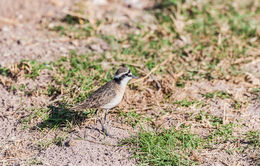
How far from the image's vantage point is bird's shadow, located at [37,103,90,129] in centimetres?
702

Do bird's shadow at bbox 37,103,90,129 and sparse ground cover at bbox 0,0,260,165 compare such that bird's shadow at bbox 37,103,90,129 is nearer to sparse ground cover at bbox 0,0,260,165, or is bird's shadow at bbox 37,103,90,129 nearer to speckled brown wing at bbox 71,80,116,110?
sparse ground cover at bbox 0,0,260,165

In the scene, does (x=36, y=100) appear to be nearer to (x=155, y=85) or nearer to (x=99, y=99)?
(x=99, y=99)

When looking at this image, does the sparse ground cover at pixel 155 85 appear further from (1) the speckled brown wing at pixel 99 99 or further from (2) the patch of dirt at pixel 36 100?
(1) the speckled brown wing at pixel 99 99

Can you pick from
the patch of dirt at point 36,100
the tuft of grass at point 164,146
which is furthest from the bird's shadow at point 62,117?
the tuft of grass at point 164,146

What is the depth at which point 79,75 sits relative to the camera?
827cm

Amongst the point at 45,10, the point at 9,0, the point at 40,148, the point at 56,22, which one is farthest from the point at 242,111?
the point at 9,0

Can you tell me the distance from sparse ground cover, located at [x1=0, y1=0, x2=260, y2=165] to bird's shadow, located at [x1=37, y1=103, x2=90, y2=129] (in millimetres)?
19

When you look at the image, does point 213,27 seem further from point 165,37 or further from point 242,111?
point 242,111

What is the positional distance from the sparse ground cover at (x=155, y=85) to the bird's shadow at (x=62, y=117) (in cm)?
Answer: 2

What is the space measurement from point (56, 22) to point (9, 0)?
6.06ft

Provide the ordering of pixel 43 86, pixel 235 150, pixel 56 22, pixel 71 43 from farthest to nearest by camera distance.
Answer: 1. pixel 56 22
2. pixel 71 43
3. pixel 43 86
4. pixel 235 150

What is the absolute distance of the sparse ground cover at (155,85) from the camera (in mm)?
6418

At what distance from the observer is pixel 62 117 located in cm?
721

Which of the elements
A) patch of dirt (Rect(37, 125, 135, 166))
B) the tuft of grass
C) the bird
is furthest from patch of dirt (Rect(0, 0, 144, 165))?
the bird
